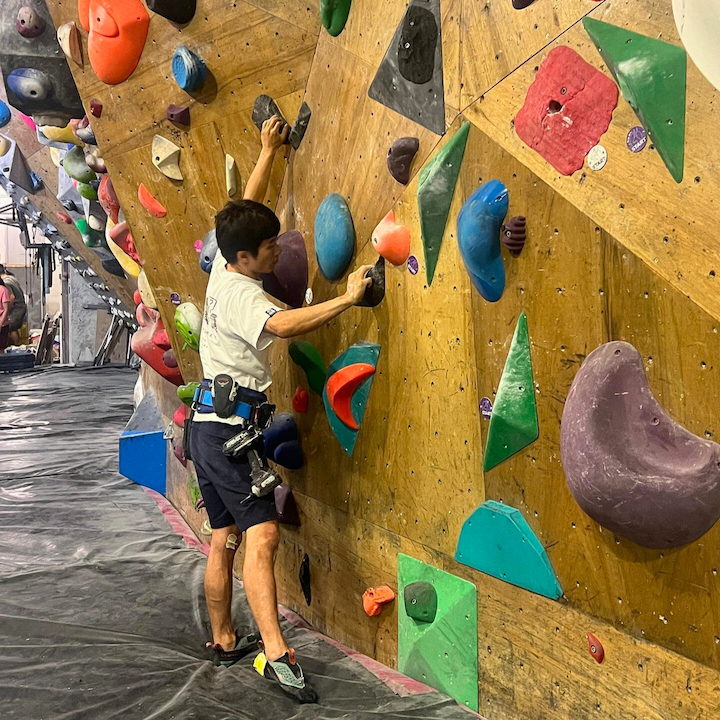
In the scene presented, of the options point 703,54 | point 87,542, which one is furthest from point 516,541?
point 87,542

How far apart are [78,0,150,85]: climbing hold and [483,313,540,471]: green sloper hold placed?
1.63 metres

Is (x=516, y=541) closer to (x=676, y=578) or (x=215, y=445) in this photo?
(x=676, y=578)

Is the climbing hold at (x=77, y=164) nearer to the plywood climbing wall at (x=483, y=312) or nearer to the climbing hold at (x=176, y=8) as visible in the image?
the plywood climbing wall at (x=483, y=312)

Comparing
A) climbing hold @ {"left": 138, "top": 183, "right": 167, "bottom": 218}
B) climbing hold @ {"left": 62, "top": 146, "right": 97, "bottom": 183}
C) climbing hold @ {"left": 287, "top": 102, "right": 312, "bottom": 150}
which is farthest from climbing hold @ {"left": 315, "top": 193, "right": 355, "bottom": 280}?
climbing hold @ {"left": 62, "top": 146, "right": 97, "bottom": 183}

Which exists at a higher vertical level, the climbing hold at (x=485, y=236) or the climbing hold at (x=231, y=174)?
the climbing hold at (x=231, y=174)

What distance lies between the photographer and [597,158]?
Result: 141 centimetres

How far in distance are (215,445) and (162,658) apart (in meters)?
0.67

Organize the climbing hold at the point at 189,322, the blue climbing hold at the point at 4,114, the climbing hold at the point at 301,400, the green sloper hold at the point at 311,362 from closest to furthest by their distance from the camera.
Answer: the green sloper hold at the point at 311,362
the climbing hold at the point at 301,400
the climbing hold at the point at 189,322
the blue climbing hold at the point at 4,114

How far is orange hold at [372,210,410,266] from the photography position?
1890mm

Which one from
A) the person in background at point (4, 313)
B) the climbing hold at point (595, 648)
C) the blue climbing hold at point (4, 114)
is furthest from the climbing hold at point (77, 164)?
the person in background at point (4, 313)

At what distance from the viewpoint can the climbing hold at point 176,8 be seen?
227 centimetres

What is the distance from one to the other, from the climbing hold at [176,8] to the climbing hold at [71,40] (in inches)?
14.9

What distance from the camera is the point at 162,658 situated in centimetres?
224

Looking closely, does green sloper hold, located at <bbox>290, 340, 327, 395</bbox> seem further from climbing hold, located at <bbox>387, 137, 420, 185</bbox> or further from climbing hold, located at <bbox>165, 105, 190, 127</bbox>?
climbing hold, located at <bbox>165, 105, 190, 127</bbox>
